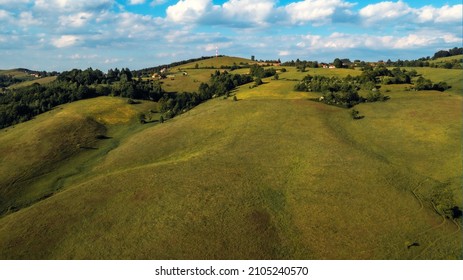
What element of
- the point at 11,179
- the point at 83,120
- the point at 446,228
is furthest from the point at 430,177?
the point at 83,120

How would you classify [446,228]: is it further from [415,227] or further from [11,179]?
[11,179]

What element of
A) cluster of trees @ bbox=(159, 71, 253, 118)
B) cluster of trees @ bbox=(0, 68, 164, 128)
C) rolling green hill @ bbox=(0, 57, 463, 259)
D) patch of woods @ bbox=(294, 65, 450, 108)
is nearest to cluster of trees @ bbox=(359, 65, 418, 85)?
patch of woods @ bbox=(294, 65, 450, 108)

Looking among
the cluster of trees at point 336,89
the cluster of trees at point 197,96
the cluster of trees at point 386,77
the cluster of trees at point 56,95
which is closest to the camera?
the cluster of trees at point 336,89

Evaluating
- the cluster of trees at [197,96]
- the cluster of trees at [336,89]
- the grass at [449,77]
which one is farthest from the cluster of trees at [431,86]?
the cluster of trees at [197,96]

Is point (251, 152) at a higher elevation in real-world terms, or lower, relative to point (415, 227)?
higher

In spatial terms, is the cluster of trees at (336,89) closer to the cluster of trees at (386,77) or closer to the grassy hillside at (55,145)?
the cluster of trees at (386,77)

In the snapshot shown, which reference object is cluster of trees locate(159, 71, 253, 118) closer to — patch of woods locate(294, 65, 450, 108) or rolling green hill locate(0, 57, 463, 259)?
rolling green hill locate(0, 57, 463, 259)
